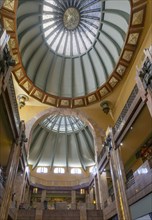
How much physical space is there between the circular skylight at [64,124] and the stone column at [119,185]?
1237cm

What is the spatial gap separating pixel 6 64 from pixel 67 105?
10990mm

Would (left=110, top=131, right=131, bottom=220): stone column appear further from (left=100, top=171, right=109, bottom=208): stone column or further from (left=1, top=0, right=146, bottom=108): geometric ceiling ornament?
(left=1, top=0, right=146, bottom=108): geometric ceiling ornament

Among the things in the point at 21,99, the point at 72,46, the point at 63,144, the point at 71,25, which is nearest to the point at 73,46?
the point at 72,46

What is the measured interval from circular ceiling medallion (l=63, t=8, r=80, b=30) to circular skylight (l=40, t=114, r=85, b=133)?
11.3 meters

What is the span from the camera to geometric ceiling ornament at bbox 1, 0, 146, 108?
14953 millimetres

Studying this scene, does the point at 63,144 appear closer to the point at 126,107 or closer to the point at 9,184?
the point at 9,184

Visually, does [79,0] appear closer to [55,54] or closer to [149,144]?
[55,54]

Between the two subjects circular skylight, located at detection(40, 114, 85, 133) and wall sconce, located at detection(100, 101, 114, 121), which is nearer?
wall sconce, located at detection(100, 101, 114, 121)

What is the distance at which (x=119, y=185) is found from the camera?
1137cm

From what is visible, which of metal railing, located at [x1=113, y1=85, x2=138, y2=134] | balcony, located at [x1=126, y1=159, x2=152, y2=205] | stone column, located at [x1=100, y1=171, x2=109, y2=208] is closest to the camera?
balcony, located at [x1=126, y1=159, x2=152, y2=205]

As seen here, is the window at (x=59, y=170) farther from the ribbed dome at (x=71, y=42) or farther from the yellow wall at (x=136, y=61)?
the yellow wall at (x=136, y=61)

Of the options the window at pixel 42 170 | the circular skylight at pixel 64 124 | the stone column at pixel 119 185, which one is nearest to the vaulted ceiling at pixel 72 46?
the circular skylight at pixel 64 124

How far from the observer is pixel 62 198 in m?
22.6

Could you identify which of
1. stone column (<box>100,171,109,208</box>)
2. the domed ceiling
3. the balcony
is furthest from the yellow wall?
the domed ceiling
